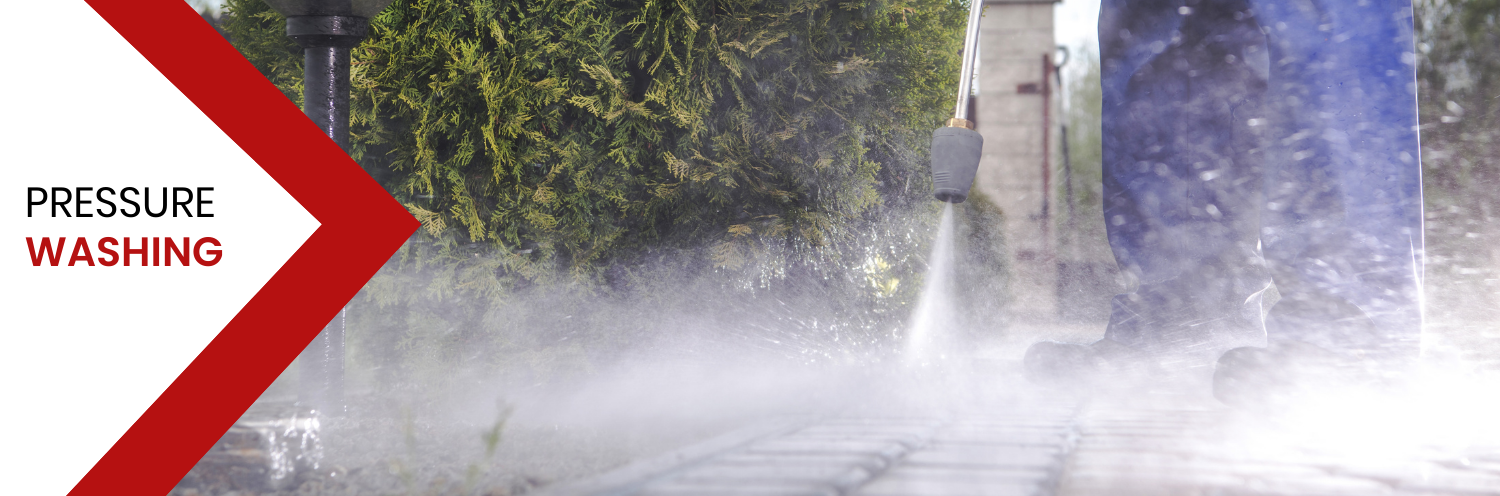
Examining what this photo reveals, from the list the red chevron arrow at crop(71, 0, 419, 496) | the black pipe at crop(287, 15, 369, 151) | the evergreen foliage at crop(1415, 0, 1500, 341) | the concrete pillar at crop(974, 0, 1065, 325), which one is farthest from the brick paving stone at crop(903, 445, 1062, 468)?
the concrete pillar at crop(974, 0, 1065, 325)

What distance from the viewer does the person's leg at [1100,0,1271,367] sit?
2525 mm

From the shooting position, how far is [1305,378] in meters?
1.82

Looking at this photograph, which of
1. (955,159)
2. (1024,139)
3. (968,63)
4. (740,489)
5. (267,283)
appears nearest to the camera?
(740,489)

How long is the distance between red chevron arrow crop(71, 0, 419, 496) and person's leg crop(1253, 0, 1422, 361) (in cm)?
224

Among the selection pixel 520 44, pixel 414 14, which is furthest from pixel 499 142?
pixel 414 14

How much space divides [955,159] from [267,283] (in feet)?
5.72

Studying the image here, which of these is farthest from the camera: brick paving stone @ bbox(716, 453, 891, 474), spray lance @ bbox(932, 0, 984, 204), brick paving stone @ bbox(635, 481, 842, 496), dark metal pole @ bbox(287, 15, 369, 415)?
spray lance @ bbox(932, 0, 984, 204)

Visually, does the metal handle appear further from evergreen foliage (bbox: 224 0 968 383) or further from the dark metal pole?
the dark metal pole

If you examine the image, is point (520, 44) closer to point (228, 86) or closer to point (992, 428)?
point (228, 86)

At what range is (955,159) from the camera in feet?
7.42

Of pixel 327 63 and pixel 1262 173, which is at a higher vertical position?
pixel 327 63

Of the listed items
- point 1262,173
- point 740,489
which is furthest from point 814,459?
point 1262,173

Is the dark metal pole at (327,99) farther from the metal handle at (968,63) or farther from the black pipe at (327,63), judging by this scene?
the metal handle at (968,63)

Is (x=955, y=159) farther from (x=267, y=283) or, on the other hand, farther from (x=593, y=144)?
(x=267, y=283)
